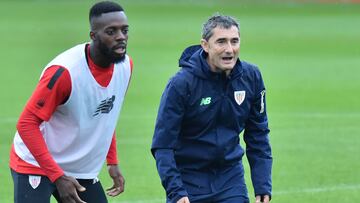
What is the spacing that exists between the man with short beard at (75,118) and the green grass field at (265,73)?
436 cm

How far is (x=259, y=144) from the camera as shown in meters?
9.04

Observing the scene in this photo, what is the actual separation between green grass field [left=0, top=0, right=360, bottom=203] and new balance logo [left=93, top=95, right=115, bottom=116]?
4441 mm

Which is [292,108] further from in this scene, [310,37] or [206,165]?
[310,37]

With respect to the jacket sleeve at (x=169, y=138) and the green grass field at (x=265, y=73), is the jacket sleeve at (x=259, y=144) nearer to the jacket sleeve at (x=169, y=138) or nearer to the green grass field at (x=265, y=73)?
the jacket sleeve at (x=169, y=138)

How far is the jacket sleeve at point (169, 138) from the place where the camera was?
8.46m

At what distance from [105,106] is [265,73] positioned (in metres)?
21.4

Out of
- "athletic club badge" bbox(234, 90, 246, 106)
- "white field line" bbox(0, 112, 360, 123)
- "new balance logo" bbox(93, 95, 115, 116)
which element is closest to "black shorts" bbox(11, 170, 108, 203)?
"new balance logo" bbox(93, 95, 115, 116)

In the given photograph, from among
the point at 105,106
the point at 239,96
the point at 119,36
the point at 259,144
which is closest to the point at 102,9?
the point at 119,36

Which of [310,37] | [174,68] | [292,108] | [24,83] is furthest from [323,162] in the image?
[310,37]

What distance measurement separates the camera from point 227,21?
340 inches

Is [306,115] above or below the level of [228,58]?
below

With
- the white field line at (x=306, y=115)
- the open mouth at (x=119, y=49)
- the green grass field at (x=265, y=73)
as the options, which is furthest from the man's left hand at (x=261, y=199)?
the white field line at (x=306, y=115)

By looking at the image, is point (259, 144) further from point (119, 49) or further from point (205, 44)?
point (119, 49)

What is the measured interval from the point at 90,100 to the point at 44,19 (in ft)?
144
